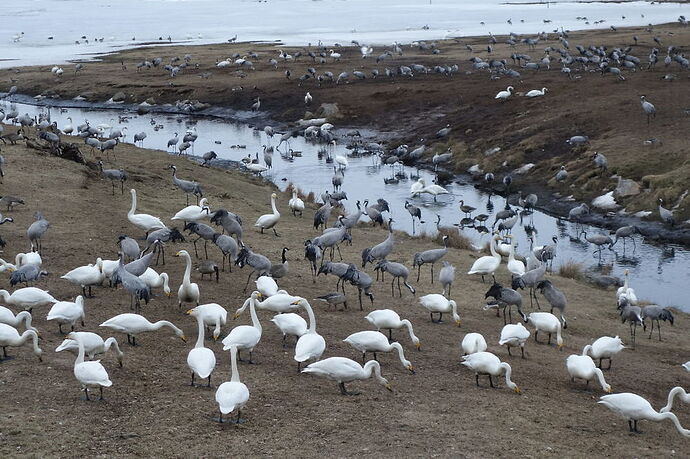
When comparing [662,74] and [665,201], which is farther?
[662,74]

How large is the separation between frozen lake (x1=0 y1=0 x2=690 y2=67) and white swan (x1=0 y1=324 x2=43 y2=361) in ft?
210

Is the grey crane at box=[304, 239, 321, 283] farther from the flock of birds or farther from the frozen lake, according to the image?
the frozen lake

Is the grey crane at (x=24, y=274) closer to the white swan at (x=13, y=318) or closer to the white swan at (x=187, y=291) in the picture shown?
the white swan at (x=13, y=318)

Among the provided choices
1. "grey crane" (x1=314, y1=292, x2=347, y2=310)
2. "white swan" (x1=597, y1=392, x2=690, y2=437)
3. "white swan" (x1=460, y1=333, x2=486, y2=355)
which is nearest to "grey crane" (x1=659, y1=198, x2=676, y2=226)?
"grey crane" (x1=314, y1=292, x2=347, y2=310)

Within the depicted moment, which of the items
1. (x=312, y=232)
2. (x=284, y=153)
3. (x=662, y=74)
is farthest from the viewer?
(x=662, y=74)

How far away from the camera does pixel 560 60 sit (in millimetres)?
56875

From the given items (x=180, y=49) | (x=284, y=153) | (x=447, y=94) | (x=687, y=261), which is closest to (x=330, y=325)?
(x=687, y=261)

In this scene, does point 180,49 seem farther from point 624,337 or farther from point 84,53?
point 624,337

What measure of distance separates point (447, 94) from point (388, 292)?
30.6 m

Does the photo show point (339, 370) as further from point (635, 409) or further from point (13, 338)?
point (13, 338)

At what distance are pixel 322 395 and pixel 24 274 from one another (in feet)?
19.0

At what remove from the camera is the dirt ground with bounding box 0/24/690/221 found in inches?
1273

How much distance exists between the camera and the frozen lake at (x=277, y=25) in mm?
88125

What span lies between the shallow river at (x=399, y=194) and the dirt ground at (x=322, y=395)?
14.8 ft
